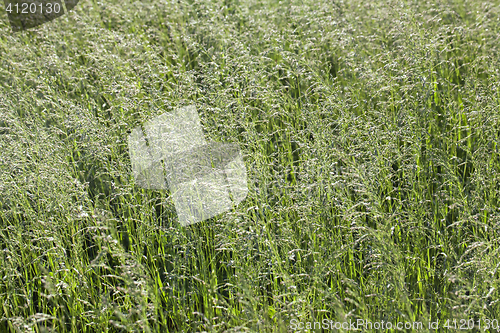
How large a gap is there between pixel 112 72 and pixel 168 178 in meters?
1.42
